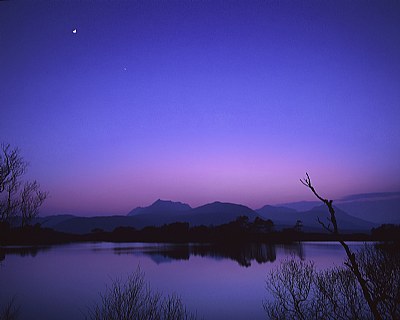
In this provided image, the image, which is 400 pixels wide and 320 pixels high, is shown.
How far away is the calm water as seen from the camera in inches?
1547

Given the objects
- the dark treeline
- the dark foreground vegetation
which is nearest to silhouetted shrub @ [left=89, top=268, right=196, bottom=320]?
the dark foreground vegetation

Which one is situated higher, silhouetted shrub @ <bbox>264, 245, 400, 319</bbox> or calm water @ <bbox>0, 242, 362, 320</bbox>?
silhouetted shrub @ <bbox>264, 245, 400, 319</bbox>

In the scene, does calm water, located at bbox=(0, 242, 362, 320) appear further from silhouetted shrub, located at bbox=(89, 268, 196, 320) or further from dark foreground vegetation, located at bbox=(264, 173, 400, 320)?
dark foreground vegetation, located at bbox=(264, 173, 400, 320)

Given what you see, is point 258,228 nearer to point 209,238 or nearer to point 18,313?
point 209,238

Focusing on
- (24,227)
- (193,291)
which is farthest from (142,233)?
(24,227)

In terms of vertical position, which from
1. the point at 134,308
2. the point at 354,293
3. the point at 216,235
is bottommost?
the point at 216,235

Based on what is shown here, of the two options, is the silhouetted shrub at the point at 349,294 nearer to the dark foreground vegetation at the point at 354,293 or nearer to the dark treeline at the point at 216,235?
the dark foreground vegetation at the point at 354,293

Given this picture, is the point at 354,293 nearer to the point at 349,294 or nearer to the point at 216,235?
the point at 349,294

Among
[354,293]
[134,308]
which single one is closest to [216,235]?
[354,293]

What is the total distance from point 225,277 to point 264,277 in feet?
26.1

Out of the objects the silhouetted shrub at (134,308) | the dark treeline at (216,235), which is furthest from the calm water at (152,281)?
the dark treeline at (216,235)

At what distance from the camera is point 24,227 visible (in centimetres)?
1817

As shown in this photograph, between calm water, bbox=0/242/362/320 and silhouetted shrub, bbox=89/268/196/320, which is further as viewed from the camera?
calm water, bbox=0/242/362/320

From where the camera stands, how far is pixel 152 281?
59.0 metres
